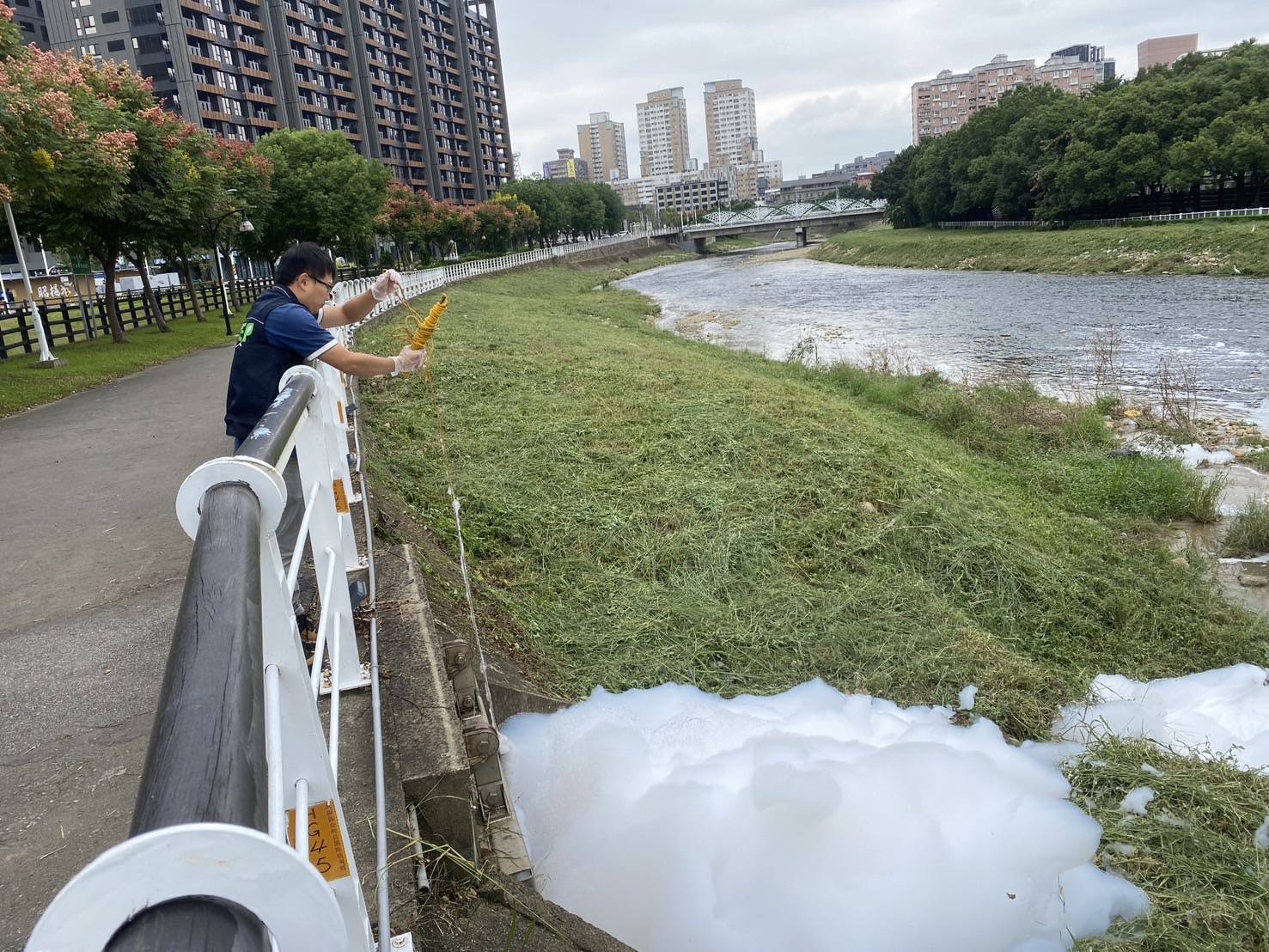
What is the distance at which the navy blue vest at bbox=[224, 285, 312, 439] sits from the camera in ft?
12.4

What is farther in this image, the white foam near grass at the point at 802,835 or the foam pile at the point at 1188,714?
the foam pile at the point at 1188,714

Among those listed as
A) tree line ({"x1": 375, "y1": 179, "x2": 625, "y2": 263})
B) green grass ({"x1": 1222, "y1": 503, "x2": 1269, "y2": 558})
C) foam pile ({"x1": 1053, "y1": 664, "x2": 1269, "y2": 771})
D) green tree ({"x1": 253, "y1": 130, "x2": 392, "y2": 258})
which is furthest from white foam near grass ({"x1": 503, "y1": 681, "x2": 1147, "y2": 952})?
tree line ({"x1": 375, "y1": 179, "x2": 625, "y2": 263})

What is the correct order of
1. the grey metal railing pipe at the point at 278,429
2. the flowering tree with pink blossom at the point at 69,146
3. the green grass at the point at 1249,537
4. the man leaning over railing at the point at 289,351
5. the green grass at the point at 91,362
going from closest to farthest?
the grey metal railing pipe at the point at 278,429, the man leaning over railing at the point at 289,351, the green grass at the point at 1249,537, the flowering tree with pink blossom at the point at 69,146, the green grass at the point at 91,362

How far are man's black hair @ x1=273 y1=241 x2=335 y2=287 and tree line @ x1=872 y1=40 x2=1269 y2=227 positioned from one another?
50980 millimetres

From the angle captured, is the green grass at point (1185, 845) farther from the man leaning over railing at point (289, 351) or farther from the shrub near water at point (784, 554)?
the man leaning over railing at point (289, 351)

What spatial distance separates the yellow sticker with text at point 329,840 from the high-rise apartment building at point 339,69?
67.7m

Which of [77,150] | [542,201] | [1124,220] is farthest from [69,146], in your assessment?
[542,201]

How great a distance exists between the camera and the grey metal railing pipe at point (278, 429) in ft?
5.83

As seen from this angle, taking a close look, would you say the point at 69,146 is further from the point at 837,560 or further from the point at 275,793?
the point at 275,793

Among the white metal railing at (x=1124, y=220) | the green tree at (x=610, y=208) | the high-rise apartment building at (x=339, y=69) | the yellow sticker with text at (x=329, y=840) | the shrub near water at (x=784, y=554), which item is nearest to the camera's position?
the yellow sticker with text at (x=329, y=840)

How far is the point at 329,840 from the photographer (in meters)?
1.62

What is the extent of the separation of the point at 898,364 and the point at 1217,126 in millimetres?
38906

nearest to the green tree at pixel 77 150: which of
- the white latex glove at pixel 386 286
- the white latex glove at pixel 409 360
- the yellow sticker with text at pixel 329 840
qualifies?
the white latex glove at pixel 386 286

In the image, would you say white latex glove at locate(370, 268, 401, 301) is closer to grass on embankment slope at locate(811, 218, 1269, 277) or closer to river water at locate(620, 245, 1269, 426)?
river water at locate(620, 245, 1269, 426)
